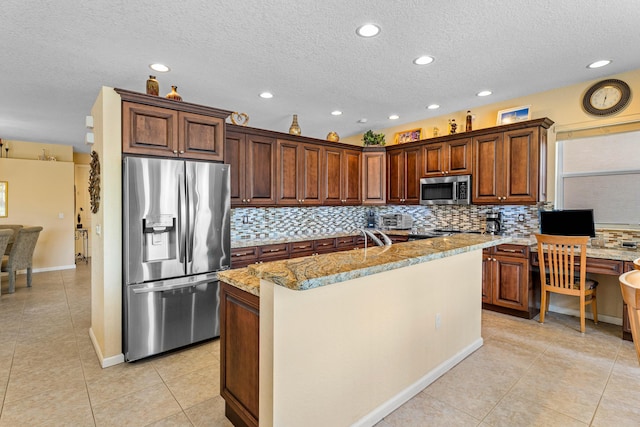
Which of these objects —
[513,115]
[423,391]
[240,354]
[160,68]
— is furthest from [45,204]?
[513,115]

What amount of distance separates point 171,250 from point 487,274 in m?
3.69

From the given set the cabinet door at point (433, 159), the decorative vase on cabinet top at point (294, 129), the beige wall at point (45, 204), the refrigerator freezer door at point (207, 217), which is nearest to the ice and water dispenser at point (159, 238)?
the refrigerator freezer door at point (207, 217)

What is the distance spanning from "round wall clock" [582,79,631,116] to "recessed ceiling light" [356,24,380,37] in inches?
111

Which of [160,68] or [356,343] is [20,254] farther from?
[356,343]

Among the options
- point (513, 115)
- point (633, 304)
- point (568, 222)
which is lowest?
point (633, 304)

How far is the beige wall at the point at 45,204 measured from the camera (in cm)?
627

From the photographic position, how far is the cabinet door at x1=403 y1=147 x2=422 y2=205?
5.05 m

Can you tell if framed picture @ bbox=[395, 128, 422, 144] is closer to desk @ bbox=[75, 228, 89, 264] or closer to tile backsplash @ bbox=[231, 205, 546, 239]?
tile backsplash @ bbox=[231, 205, 546, 239]

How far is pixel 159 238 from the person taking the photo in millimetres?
2826

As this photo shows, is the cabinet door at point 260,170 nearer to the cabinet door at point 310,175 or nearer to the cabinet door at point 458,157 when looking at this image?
the cabinet door at point 310,175

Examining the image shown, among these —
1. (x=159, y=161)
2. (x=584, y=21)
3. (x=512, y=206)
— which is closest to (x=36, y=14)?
(x=159, y=161)

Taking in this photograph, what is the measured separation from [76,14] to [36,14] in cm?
29

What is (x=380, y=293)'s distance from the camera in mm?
1969

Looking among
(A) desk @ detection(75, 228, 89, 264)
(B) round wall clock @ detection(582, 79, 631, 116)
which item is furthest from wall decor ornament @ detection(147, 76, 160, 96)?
(A) desk @ detection(75, 228, 89, 264)
